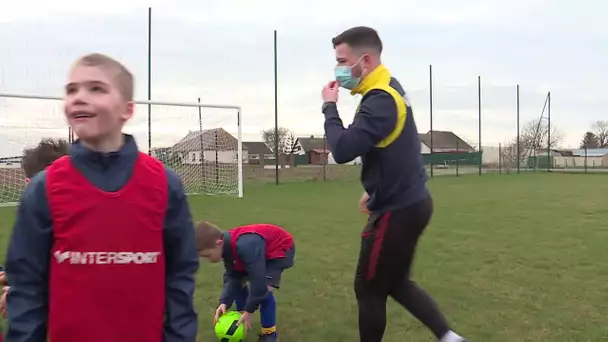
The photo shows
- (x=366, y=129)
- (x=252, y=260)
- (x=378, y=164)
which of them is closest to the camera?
(x=366, y=129)

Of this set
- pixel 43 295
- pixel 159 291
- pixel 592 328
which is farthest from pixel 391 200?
pixel 592 328

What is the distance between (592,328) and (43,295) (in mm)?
4121

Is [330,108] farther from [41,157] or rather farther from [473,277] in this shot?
[473,277]

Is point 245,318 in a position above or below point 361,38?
below

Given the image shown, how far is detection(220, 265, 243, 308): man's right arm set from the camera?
459 cm

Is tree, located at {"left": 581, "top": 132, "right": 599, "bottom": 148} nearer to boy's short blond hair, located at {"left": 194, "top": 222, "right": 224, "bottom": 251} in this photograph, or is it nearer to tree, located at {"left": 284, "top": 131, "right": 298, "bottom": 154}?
tree, located at {"left": 284, "top": 131, "right": 298, "bottom": 154}

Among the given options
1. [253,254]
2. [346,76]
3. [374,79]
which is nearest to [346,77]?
[346,76]

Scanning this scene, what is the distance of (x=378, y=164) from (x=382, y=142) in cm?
13

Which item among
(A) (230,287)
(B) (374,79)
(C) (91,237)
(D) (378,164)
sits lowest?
(A) (230,287)

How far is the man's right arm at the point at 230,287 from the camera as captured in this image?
459cm

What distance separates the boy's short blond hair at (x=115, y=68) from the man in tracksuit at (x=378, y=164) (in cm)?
147

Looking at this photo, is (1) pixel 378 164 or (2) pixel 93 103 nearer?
(2) pixel 93 103

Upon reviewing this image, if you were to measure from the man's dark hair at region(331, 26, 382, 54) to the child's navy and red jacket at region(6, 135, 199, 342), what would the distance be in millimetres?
1862

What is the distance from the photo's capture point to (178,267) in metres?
2.04
